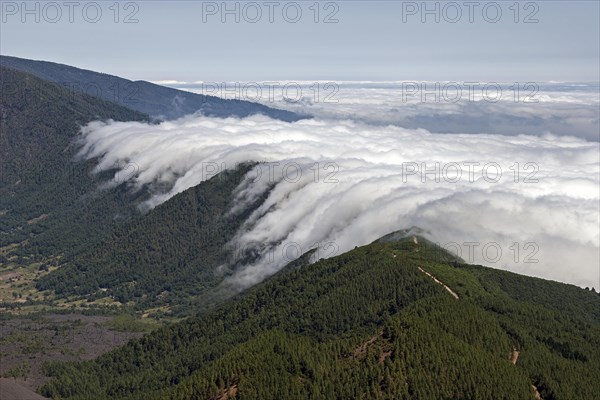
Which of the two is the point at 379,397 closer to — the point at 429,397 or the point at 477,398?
the point at 429,397

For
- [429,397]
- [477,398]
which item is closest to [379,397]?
[429,397]

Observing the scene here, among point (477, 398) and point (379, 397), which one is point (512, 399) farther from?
point (379, 397)

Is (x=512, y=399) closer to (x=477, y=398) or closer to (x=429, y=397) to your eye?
(x=477, y=398)

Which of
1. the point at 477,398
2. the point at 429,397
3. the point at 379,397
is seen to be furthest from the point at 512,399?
the point at 379,397

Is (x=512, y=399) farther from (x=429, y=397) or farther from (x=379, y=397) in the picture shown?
(x=379, y=397)

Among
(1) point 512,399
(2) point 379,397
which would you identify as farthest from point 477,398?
(2) point 379,397
